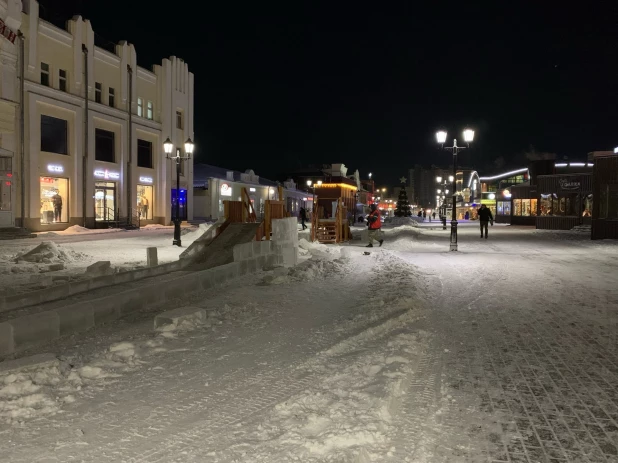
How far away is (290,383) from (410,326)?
8.87 feet

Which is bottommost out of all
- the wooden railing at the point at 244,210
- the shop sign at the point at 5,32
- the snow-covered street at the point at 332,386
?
the snow-covered street at the point at 332,386

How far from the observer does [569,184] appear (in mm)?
37219

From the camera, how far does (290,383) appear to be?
4566 mm

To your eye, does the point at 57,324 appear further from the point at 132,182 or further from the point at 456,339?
the point at 132,182

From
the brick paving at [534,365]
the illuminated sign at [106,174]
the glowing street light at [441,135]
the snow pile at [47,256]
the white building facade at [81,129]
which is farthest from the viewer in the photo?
the illuminated sign at [106,174]

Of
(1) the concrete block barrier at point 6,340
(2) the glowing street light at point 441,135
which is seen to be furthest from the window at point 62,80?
(1) the concrete block barrier at point 6,340

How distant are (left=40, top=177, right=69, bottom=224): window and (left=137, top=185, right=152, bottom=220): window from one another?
275 inches

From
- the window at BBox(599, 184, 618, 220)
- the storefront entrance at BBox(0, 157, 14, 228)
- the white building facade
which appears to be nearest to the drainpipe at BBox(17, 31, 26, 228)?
the white building facade

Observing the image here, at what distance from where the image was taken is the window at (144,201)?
3734 centimetres

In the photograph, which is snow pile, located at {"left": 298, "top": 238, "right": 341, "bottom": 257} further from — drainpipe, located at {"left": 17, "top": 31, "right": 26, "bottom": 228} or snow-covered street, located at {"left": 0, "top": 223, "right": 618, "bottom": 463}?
drainpipe, located at {"left": 17, "top": 31, "right": 26, "bottom": 228}

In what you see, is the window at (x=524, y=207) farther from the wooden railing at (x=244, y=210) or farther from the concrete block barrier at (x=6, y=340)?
the concrete block barrier at (x=6, y=340)

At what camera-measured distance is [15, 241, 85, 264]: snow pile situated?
13726mm

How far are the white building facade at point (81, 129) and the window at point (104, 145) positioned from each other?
0.07 m

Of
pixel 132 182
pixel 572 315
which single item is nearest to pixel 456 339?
→ pixel 572 315
